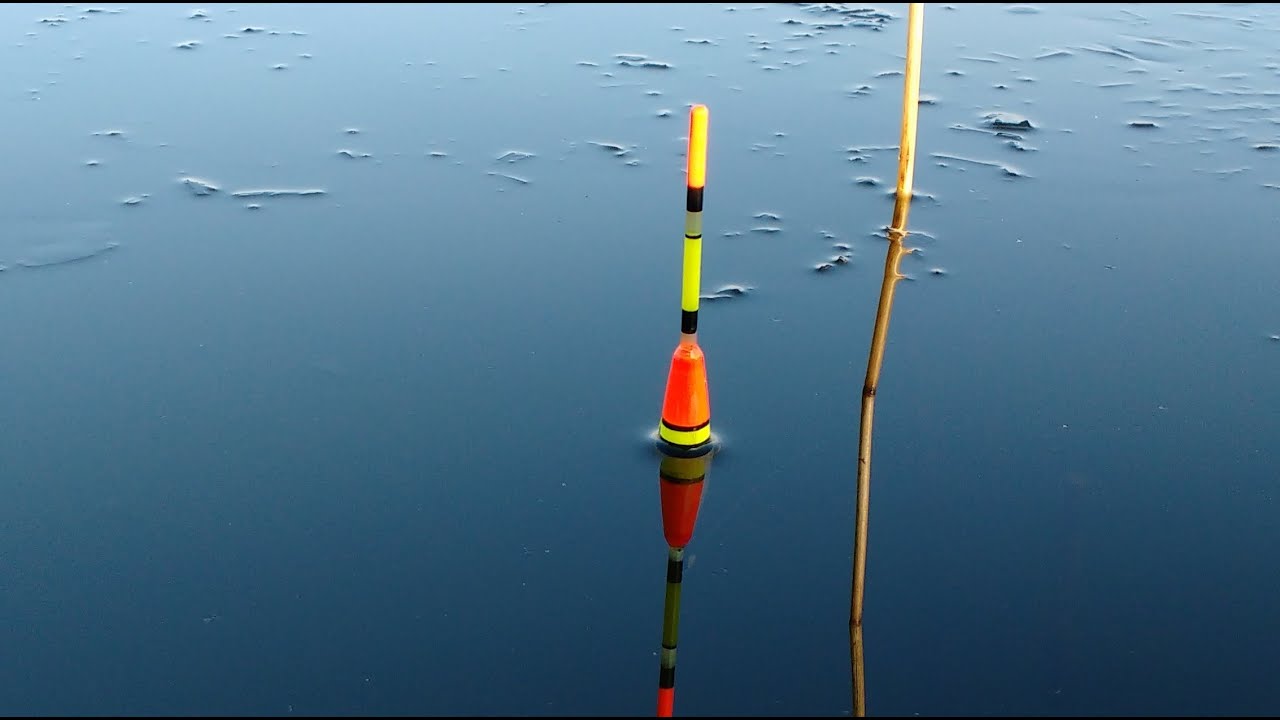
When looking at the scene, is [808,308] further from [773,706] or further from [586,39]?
[586,39]

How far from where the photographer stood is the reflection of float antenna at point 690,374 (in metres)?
4.71

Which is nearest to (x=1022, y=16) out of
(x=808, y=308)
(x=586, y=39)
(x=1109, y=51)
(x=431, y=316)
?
(x=1109, y=51)

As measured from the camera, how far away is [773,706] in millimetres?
3717

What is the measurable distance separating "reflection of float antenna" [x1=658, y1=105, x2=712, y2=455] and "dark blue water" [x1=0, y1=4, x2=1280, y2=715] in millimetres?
133

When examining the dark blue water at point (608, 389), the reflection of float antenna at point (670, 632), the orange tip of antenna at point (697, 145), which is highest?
the orange tip of antenna at point (697, 145)

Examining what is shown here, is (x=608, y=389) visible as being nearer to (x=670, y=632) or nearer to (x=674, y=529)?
(x=674, y=529)

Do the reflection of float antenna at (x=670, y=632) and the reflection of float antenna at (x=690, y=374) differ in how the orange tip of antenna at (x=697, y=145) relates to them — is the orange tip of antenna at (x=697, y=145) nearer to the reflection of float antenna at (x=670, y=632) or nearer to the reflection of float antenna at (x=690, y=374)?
the reflection of float antenna at (x=690, y=374)

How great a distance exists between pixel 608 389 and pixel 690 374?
710mm

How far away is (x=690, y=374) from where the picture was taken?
4930mm

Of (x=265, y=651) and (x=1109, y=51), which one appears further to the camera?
(x=1109, y=51)

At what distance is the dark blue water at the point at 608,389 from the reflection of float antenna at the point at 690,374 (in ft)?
0.44

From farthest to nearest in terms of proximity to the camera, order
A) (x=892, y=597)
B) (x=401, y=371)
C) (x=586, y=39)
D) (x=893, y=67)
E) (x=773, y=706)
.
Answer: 1. (x=586, y=39)
2. (x=893, y=67)
3. (x=401, y=371)
4. (x=892, y=597)
5. (x=773, y=706)

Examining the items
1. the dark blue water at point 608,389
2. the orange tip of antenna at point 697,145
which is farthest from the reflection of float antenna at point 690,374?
the dark blue water at point 608,389

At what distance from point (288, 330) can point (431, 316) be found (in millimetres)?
665
